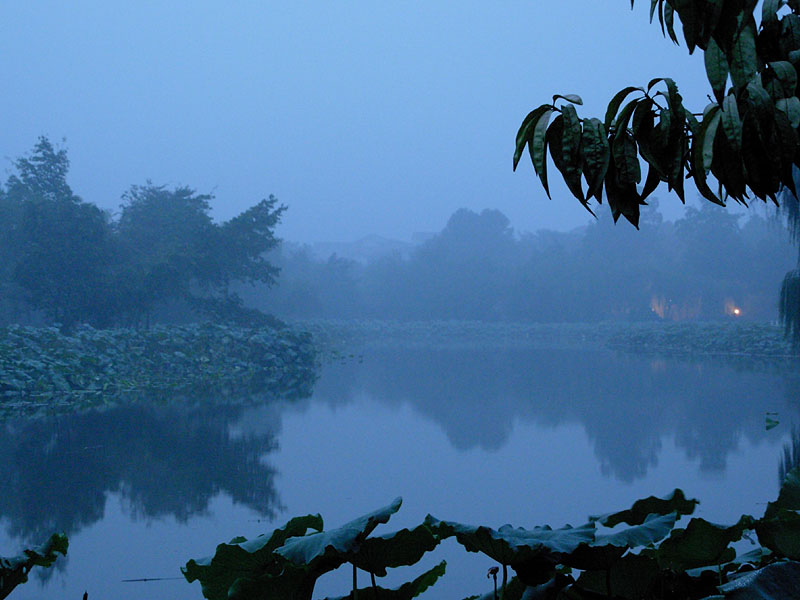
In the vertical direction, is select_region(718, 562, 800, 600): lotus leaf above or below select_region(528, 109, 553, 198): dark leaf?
below

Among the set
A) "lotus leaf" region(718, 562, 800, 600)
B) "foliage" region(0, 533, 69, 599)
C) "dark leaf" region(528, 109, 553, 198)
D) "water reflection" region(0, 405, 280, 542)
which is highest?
"dark leaf" region(528, 109, 553, 198)

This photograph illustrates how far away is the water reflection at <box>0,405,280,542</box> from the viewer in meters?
4.68

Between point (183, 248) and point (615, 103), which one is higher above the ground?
point (183, 248)

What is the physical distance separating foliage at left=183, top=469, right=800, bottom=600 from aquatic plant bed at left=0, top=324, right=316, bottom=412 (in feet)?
27.6

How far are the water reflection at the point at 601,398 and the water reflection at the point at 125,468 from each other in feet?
7.07

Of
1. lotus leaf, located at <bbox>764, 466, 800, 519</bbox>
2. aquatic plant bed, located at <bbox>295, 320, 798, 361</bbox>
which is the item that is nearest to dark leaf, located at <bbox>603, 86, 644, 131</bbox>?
lotus leaf, located at <bbox>764, 466, 800, 519</bbox>

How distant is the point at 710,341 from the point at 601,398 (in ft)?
49.0

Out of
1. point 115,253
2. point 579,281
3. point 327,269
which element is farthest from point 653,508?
point 327,269

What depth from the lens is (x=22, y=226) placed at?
18875mm

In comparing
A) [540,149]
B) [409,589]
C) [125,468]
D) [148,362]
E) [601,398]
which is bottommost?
[125,468]

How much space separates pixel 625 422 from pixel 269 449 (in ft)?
12.7

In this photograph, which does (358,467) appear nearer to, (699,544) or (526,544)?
(699,544)

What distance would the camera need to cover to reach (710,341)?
23.5 metres

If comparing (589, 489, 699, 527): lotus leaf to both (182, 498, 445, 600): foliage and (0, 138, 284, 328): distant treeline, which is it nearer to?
(182, 498, 445, 600): foliage
